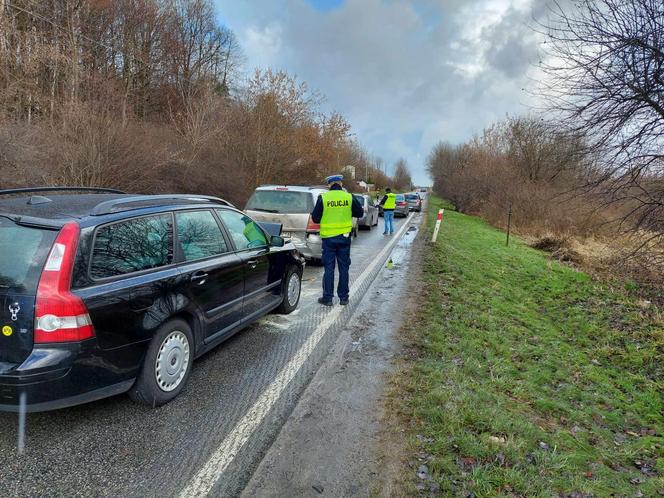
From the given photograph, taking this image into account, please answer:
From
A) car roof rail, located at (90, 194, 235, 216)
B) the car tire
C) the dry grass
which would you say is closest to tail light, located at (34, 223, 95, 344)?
car roof rail, located at (90, 194, 235, 216)

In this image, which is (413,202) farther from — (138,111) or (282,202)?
(282,202)

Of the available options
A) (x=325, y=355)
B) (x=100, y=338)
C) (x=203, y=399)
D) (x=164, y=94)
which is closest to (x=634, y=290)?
(x=325, y=355)

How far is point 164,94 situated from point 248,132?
1065cm

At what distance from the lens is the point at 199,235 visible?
149 inches

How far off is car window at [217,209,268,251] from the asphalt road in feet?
4.13

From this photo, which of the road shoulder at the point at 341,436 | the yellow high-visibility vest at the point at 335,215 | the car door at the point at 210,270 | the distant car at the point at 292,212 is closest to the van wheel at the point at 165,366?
the car door at the point at 210,270

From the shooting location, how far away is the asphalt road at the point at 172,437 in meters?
2.29

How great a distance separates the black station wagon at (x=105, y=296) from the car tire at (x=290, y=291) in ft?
4.40

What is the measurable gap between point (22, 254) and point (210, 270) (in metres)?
1.44

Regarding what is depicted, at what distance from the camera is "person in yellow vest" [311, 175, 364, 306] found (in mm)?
5938

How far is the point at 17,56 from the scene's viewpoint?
46.3 feet

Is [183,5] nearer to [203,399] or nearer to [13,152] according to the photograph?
[13,152]

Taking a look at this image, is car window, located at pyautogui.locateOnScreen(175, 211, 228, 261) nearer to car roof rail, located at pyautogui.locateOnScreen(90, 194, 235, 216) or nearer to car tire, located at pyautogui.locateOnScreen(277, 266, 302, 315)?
car roof rail, located at pyautogui.locateOnScreen(90, 194, 235, 216)

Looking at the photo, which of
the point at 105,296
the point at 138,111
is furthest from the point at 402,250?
the point at 138,111
